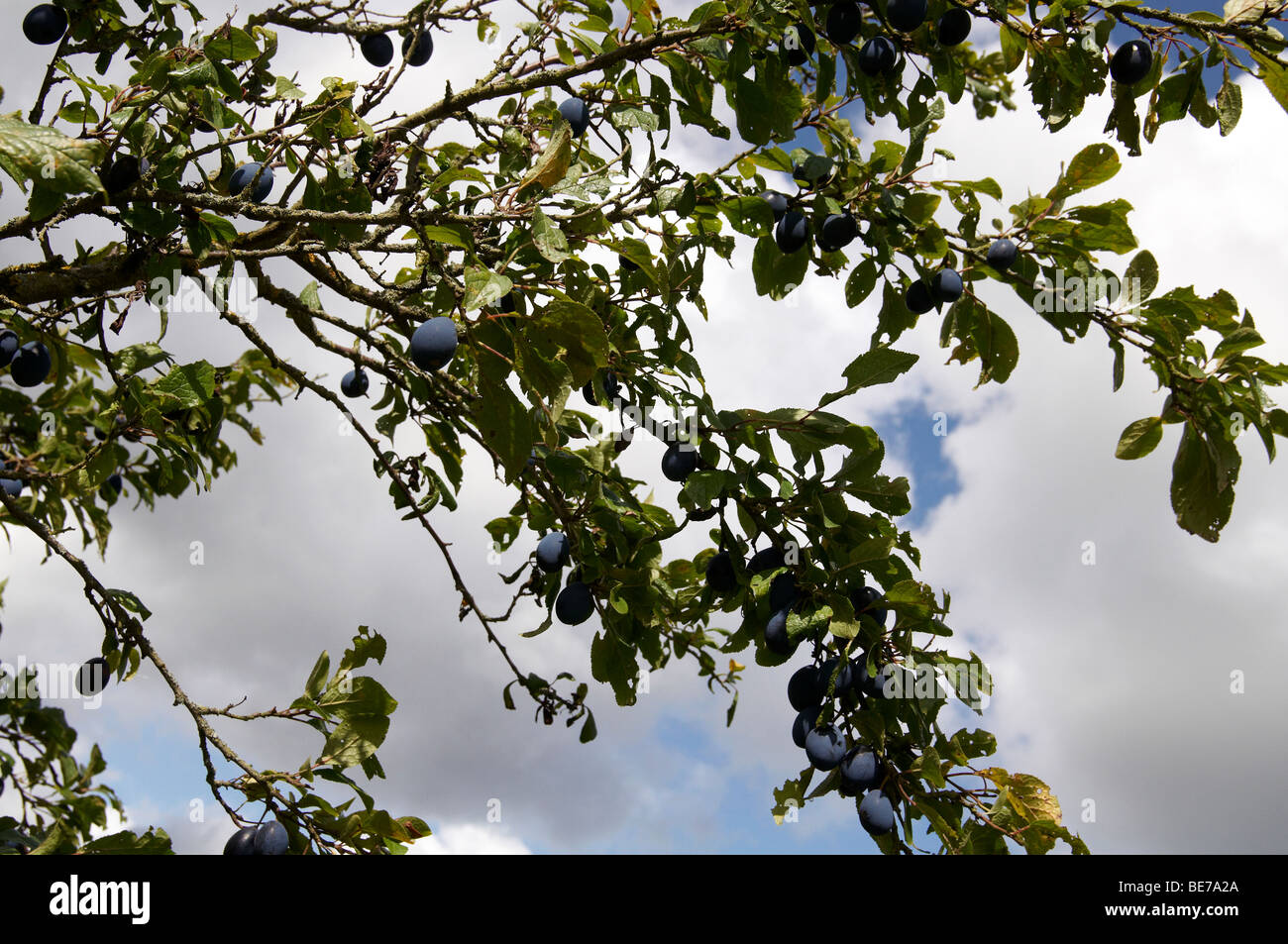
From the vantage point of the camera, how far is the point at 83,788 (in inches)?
194

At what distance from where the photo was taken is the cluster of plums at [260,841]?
1.84 m

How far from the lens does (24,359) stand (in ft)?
10.1

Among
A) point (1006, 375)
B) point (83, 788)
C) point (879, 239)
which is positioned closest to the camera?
point (879, 239)

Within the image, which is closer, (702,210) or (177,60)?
(177,60)

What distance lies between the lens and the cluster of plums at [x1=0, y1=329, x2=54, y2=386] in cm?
303

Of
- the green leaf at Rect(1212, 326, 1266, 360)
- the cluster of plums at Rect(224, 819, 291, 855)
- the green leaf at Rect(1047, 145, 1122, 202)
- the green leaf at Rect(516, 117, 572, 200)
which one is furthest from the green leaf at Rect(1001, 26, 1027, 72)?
the cluster of plums at Rect(224, 819, 291, 855)

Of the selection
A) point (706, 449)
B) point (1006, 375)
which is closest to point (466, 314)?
point (706, 449)

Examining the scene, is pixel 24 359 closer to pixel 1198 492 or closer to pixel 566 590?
pixel 566 590

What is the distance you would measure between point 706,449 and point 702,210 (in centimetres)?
80

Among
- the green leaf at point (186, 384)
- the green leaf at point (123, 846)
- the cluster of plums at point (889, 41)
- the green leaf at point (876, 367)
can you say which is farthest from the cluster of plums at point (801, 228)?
the green leaf at point (123, 846)

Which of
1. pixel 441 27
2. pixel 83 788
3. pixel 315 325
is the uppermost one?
pixel 441 27

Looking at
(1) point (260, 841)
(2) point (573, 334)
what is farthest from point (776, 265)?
(1) point (260, 841)

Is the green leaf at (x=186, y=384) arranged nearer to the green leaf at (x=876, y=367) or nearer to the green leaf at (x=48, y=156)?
the green leaf at (x=48, y=156)
